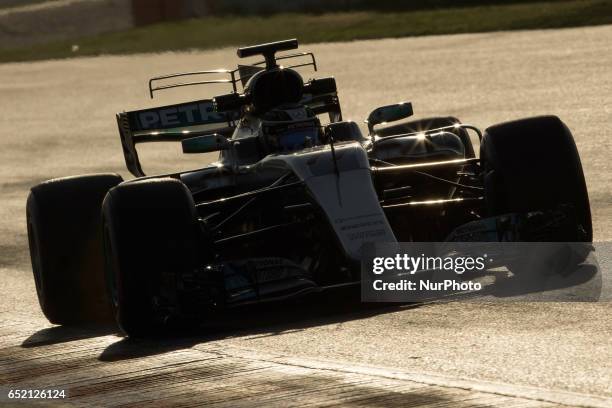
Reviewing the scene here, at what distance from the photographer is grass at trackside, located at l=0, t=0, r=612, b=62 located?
34812 mm

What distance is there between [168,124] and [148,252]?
4.00 m

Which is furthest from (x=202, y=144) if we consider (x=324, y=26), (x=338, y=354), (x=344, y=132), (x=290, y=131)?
(x=324, y=26)

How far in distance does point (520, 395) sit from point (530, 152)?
377 centimetres

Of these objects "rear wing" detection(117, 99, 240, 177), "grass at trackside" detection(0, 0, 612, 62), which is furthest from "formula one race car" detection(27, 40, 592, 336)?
"grass at trackside" detection(0, 0, 612, 62)

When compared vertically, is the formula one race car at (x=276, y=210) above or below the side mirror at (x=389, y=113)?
below

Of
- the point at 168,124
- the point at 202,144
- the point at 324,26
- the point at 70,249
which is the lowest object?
the point at 70,249

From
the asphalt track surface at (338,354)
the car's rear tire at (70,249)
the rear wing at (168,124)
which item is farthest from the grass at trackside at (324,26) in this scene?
the car's rear tire at (70,249)

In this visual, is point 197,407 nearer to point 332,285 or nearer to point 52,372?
point 52,372

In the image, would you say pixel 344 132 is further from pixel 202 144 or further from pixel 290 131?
pixel 202 144

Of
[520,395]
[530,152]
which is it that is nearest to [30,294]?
[530,152]

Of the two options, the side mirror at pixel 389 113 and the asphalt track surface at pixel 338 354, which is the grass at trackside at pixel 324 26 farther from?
the side mirror at pixel 389 113

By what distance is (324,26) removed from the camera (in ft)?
144

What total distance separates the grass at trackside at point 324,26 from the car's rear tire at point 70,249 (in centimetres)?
2364

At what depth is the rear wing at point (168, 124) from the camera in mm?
13055
